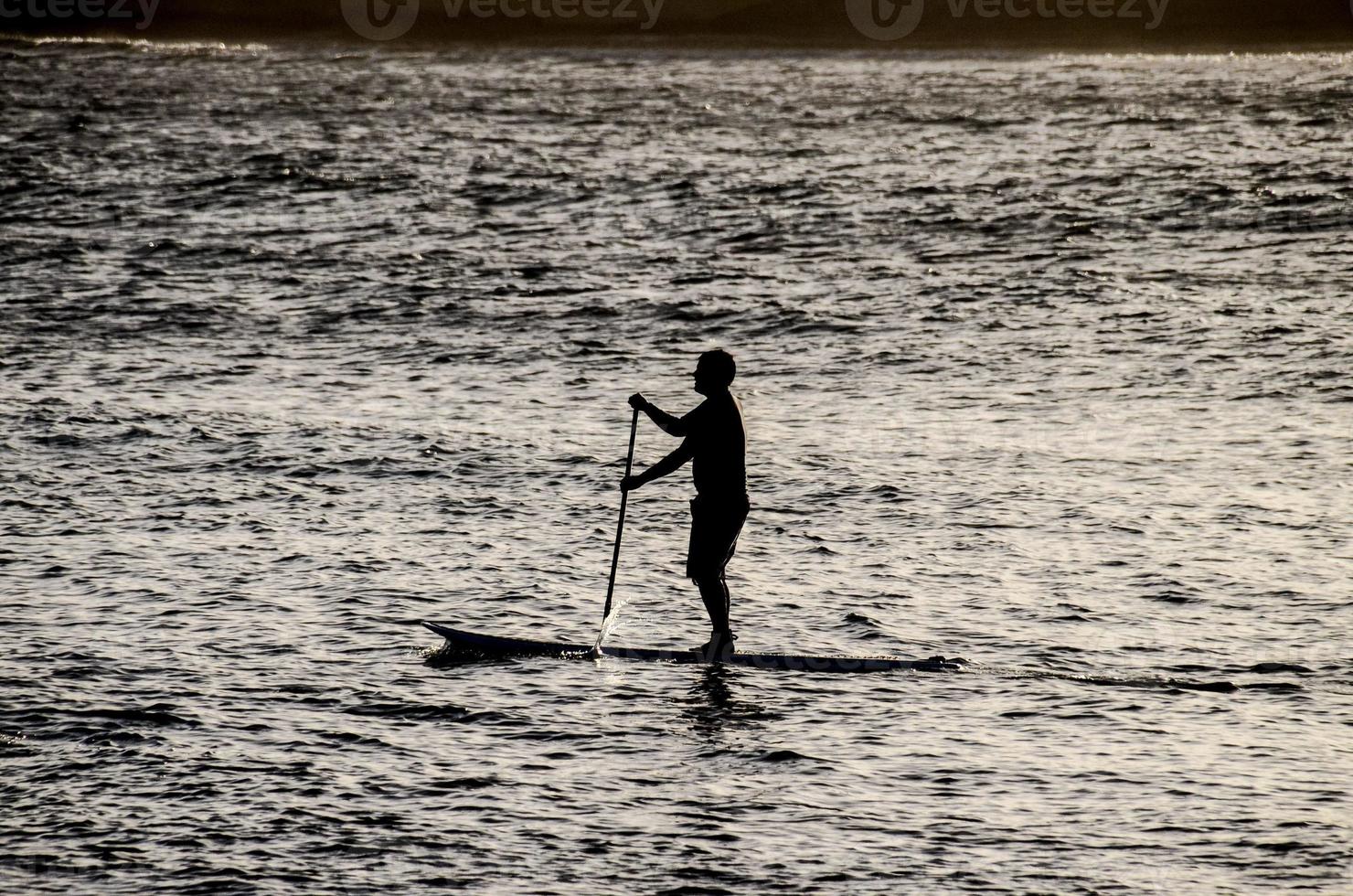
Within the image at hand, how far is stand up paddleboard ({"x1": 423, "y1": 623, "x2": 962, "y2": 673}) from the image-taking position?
13.7 meters

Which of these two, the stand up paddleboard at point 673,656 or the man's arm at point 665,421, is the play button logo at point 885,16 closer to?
the man's arm at point 665,421

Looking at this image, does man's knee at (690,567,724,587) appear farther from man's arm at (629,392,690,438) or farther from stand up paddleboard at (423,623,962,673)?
man's arm at (629,392,690,438)

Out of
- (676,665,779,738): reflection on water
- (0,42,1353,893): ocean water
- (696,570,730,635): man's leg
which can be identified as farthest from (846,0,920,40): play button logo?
(676,665,779,738): reflection on water

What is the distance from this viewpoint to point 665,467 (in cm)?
1398

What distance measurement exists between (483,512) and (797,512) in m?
3.20

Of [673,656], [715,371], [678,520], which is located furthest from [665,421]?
[678,520]

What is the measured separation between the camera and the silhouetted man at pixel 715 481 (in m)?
13.7

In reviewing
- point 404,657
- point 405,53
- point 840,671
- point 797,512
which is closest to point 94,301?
point 797,512

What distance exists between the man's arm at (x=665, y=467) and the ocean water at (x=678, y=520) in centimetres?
138

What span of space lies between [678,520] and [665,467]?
4.75 metres

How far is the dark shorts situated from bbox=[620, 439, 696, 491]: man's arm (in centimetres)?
34

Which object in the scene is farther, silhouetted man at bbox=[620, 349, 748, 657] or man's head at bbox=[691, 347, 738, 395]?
silhouetted man at bbox=[620, 349, 748, 657]

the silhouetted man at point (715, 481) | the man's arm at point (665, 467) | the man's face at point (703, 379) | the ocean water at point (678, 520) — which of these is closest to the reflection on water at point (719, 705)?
the ocean water at point (678, 520)

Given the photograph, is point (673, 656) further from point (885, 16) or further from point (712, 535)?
point (885, 16)
